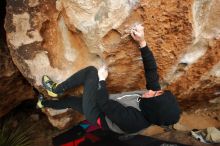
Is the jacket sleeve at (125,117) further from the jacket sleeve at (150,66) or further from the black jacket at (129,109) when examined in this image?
the jacket sleeve at (150,66)

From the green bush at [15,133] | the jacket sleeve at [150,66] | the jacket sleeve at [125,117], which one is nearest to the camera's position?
the jacket sleeve at [125,117]

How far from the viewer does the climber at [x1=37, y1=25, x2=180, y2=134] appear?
9.33 ft

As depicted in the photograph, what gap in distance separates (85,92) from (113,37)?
0.59 m

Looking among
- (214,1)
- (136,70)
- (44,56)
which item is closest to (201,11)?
(214,1)

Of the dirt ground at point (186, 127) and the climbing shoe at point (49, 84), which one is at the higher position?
the climbing shoe at point (49, 84)

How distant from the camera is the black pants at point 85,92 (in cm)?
328

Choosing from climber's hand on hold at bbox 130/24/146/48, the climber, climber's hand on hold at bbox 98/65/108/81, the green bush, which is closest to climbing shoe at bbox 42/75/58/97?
the climber

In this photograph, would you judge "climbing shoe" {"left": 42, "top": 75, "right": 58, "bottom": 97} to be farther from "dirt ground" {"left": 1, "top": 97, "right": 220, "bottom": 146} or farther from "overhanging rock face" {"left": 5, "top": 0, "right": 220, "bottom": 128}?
"dirt ground" {"left": 1, "top": 97, "right": 220, "bottom": 146}

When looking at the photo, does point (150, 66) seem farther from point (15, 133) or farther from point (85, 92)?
point (15, 133)

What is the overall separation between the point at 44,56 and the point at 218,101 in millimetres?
2518

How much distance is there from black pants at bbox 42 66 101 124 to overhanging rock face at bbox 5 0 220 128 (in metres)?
0.16

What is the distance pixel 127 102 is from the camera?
3.20 meters

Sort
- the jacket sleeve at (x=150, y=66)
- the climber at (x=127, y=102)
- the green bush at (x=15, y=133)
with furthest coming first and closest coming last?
1. the green bush at (x=15, y=133)
2. the jacket sleeve at (x=150, y=66)
3. the climber at (x=127, y=102)

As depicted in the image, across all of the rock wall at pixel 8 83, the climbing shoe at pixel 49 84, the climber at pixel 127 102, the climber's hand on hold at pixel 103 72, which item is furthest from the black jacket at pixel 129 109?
the rock wall at pixel 8 83
